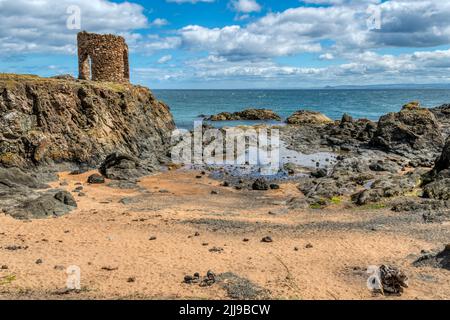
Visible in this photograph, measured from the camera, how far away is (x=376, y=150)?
4800 cm

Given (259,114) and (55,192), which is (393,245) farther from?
(259,114)

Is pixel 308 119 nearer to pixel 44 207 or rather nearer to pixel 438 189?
pixel 438 189

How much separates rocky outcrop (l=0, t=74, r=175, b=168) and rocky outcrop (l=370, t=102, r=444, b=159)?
23.9m

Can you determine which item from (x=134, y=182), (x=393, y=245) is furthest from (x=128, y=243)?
(x=134, y=182)

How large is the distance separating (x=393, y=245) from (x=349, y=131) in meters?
40.9

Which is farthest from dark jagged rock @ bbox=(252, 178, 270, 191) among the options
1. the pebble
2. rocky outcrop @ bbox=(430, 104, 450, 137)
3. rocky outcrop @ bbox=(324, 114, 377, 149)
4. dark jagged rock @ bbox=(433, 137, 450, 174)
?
rocky outcrop @ bbox=(430, 104, 450, 137)

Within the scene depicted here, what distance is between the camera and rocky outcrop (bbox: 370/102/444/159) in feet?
152

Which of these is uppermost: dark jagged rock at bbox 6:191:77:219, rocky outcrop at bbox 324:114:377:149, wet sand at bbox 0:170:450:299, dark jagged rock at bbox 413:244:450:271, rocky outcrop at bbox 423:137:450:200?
rocky outcrop at bbox 324:114:377:149

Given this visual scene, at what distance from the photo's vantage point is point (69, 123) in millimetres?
36469

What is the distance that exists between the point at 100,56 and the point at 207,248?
102ft

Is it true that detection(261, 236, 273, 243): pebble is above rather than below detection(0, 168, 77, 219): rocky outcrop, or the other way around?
below

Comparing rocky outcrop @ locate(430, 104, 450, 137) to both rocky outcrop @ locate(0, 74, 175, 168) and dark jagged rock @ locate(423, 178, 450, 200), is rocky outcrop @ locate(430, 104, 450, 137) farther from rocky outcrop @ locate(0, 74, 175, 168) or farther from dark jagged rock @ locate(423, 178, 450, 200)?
rocky outcrop @ locate(0, 74, 175, 168)

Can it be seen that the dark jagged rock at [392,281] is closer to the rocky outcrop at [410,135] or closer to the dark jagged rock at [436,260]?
the dark jagged rock at [436,260]

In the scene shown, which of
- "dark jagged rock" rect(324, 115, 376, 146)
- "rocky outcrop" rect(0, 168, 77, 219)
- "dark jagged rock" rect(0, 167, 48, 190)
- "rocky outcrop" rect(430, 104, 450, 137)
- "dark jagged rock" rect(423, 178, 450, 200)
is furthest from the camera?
"rocky outcrop" rect(430, 104, 450, 137)
